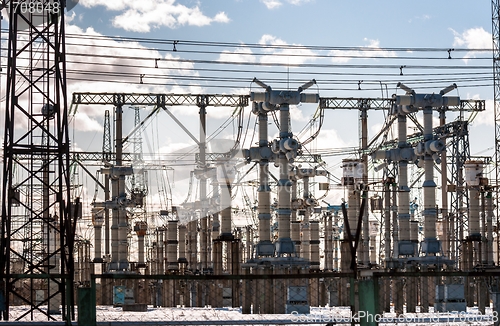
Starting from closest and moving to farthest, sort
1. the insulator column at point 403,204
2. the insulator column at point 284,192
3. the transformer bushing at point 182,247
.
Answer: the insulator column at point 284,192, the insulator column at point 403,204, the transformer bushing at point 182,247

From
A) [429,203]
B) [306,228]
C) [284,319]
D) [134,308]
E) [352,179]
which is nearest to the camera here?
[284,319]

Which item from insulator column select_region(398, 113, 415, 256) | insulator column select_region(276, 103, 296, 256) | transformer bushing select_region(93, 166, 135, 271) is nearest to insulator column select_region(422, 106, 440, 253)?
insulator column select_region(398, 113, 415, 256)

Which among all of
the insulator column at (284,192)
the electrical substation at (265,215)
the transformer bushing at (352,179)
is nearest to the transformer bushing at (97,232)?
the electrical substation at (265,215)

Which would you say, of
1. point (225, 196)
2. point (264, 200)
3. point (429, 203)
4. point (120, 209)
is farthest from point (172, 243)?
point (429, 203)

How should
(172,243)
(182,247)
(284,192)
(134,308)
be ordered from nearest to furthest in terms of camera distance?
(284,192), (134,308), (172,243), (182,247)

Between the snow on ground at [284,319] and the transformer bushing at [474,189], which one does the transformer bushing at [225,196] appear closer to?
the snow on ground at [284,319]

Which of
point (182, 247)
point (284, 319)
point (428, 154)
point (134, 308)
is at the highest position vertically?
point (428, 154)

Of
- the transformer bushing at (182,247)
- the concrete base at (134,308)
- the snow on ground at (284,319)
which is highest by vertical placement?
the transformer bushing at (182,247)

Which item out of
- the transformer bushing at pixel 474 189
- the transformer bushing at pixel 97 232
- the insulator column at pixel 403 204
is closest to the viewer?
the insulator column at pixel 403 204

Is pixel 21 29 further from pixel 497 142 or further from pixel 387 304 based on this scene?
pixel 497 142

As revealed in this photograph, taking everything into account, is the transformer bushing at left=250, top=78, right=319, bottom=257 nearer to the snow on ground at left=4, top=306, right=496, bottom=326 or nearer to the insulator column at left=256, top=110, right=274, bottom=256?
the insulator column at left=256, top=110, right=274, bottom=256

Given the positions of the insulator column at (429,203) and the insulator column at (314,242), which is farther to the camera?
the insulator column at (314,242)

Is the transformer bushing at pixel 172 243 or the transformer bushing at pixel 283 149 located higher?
the transformer bushing at pixel 283 149

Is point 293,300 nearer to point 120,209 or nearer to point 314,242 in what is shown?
point 314,242
